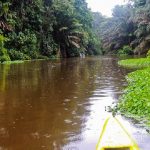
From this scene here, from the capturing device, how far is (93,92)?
36.6 ft

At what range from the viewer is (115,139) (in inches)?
172

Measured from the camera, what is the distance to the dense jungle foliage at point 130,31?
43641 millimetres

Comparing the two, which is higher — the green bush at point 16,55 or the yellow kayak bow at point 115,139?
the yellow kayak bow at point 115,139

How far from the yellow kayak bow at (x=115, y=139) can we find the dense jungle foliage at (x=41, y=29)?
89.8 feet

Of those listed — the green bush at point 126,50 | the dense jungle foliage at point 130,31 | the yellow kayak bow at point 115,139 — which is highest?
the dense jungle foliage at point 130,31

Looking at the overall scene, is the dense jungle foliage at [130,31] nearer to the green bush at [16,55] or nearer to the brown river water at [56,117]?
→ the green bush at [16,55]

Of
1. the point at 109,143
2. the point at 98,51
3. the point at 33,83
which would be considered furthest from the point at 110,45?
the point at 109,143

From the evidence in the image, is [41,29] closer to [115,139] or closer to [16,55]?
[16,55]

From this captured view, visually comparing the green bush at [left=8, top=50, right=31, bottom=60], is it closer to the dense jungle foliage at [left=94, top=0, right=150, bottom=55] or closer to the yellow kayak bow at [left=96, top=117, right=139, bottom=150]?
the dense jungle foliage at [left=94, top=0, right=150, bottom=55]

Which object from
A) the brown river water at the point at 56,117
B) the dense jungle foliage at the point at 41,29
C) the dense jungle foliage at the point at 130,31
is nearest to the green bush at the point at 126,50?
the dense jungle foliage at the point at 130,31

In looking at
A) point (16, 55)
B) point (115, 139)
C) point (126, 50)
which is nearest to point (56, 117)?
point (115, 139)

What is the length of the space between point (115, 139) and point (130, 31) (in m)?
53.3

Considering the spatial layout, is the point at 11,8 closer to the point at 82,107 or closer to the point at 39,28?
the point at 39,28

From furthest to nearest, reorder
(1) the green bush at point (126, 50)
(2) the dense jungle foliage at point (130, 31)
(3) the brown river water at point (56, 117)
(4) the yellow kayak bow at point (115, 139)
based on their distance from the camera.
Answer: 1. (1) the green bush at point (126, 50)
2. (2) the dense jungle foliage at point (130, 31)
3. (3) the brown river water at point (56, 117)
4. (4) the yellow kayak bow at point (115, 139)
